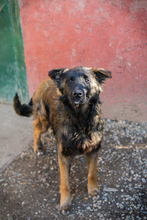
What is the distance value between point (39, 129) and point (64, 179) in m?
1.35

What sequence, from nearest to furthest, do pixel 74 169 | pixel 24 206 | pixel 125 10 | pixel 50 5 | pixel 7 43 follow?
pixel 24 206 < pixel 74 169 < pixel 125 10 < pixel 50 5 < pixel 7 43

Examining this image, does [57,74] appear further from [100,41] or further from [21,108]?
[100,41]

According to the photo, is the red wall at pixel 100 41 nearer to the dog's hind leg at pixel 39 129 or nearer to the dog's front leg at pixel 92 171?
the dog's hind leg at pixel 39 129

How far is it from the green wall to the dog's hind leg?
1.76 metres

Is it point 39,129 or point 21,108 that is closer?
point 39,129

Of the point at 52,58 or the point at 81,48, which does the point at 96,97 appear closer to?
the point at 81,48

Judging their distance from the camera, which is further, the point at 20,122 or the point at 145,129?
the point at 20,122

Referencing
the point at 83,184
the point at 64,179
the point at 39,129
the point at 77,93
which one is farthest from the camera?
the point at 39,129

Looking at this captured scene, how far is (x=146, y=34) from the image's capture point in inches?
157

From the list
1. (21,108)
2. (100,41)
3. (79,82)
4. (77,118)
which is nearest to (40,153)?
(21,108)

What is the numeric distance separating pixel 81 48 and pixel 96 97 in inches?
85.1

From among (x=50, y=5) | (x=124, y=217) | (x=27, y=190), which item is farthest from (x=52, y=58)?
(x=124, y=217)

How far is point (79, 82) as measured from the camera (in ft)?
8.45

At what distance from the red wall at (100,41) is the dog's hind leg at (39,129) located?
1578 millimetres
